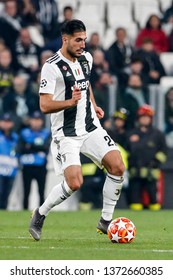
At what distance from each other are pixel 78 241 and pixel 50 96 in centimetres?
160

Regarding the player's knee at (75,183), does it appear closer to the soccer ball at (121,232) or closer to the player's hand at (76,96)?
the soccer ball at (121,232)

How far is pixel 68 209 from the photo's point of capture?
2083cm

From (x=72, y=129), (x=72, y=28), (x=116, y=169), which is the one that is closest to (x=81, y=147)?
(x=72, y=129)

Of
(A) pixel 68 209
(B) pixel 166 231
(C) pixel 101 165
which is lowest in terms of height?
(A) pixel 68 209

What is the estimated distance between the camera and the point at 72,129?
1209 cm

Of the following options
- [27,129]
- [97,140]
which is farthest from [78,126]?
[27,129]

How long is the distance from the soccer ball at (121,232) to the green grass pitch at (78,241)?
0.07 m

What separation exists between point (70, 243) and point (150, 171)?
8.83m

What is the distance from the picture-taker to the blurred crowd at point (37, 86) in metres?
20.2

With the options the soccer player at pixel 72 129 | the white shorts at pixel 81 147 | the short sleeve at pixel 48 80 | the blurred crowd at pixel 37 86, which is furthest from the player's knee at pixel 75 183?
the blurred crowd at pixel 37 86

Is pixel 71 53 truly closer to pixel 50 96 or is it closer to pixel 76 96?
pixel 50 96

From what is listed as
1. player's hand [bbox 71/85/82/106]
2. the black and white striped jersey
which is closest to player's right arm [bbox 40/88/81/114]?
player's hand [bbox 71/85/82/106]

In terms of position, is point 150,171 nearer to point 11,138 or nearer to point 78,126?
point 11,138

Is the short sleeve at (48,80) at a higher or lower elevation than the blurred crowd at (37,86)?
higher
